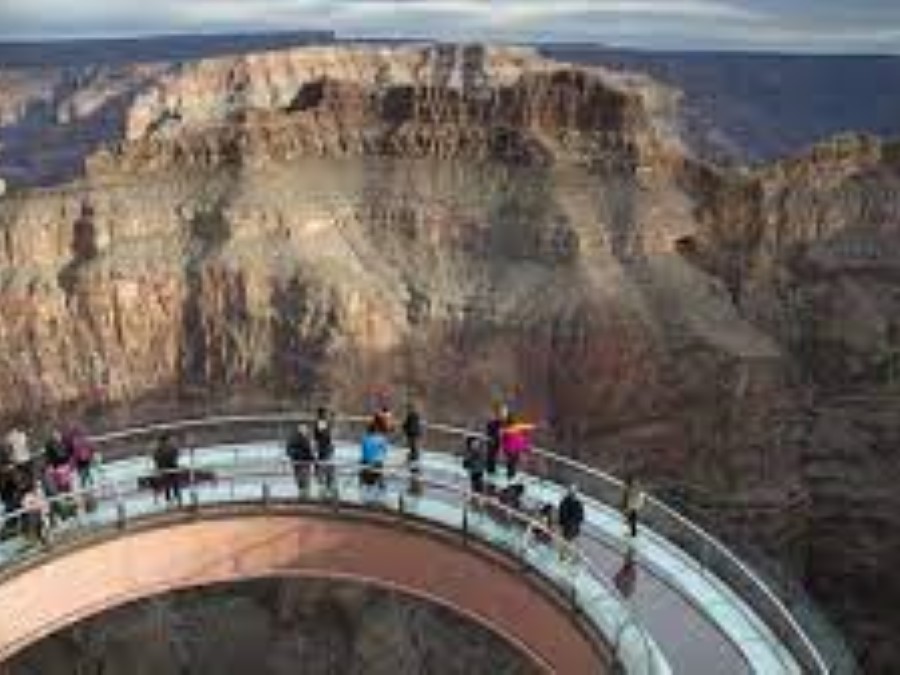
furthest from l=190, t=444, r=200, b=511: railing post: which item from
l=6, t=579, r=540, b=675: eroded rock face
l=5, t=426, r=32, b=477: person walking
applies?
l=6, t=579, r=540, b=675: eroded rock face

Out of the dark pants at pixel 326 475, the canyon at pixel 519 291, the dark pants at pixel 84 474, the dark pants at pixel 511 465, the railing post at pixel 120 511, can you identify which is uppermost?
the canyon at pixel 519 291

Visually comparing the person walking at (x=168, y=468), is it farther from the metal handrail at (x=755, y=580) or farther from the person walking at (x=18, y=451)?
the metal handrail at (x=755, y=580)

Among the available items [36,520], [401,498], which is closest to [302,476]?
[401,498]

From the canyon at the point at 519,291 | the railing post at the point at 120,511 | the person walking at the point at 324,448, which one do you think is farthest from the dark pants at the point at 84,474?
the canyon at the point at 519,291

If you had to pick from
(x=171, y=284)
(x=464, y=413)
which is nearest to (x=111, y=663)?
(x=464, y=413)

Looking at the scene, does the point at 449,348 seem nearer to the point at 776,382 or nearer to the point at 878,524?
the point at 776,382

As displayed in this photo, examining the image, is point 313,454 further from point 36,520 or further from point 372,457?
point 36,520
